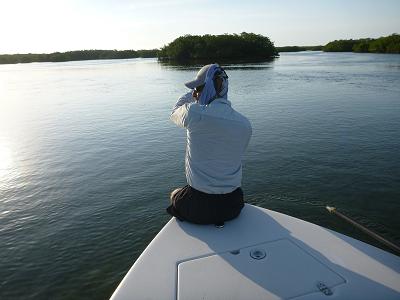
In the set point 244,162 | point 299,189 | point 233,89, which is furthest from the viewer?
point 233,89

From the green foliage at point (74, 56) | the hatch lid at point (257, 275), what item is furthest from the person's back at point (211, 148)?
the green foliage at point (74, 56)

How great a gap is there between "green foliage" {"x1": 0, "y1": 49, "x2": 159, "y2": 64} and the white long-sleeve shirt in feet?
379

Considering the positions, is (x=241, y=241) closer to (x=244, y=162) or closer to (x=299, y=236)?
(x=299, y=236)

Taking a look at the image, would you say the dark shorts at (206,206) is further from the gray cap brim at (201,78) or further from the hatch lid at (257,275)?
the gray cap brim at (201,78)

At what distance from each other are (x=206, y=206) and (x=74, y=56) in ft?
473

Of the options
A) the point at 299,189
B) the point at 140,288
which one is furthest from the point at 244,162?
the point at 140,288

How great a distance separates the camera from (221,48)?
100 m

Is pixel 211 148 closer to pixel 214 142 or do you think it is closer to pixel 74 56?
pixel 214 142

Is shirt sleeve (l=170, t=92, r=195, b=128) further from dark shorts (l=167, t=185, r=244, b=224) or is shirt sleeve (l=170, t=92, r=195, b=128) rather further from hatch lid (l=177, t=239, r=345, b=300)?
hatch lid (l=177, t=239, r=345, b=300)

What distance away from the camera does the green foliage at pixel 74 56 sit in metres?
128

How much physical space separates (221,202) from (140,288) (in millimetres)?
1423

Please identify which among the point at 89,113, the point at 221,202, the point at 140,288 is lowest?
the point at 89,113

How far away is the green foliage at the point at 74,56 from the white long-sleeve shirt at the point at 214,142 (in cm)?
11554

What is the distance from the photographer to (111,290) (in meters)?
5.60
